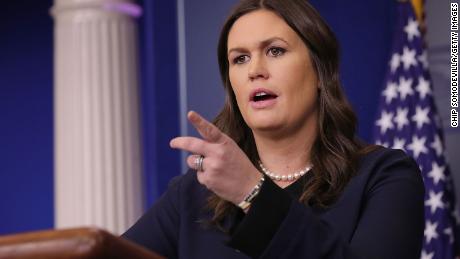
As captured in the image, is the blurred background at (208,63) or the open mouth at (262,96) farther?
the blurred background at (208,63)

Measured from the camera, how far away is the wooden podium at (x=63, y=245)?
2.43ft

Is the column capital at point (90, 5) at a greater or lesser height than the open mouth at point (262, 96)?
greater

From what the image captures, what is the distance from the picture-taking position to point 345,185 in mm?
1695

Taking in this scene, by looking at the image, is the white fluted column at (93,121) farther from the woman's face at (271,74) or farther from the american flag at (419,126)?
the woman's face at (271,74)

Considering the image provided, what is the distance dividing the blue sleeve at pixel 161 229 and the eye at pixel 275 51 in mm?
401

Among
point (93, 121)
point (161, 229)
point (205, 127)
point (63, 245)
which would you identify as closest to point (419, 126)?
point (93, 121)

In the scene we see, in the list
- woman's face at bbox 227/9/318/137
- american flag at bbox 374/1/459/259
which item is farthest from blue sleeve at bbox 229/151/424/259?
american flag at bbox 374/1/459/259

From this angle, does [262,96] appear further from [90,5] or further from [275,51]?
[90,5]

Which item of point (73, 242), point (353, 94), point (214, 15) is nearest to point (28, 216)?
point (214, 15)

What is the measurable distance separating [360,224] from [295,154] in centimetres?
35

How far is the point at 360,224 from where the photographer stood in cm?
154

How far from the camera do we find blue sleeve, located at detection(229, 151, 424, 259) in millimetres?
1246

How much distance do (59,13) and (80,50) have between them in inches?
10.6

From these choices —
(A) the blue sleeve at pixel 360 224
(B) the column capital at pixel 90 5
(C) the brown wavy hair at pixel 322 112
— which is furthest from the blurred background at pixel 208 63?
(A) the blue sleeve at pixel 360 224
